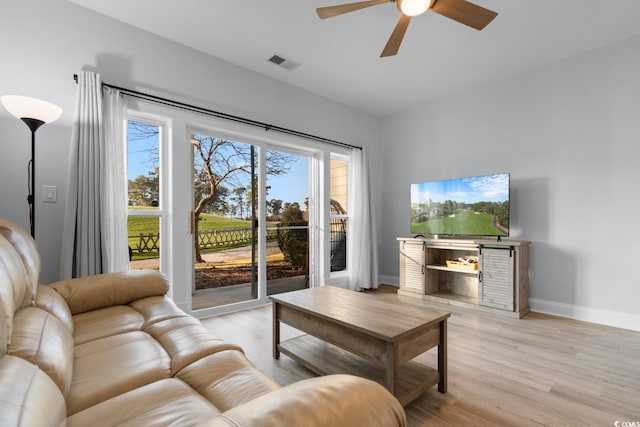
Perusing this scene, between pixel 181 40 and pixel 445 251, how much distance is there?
13.0 ft

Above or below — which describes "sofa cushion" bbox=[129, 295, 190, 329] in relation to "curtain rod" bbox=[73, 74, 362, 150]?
below

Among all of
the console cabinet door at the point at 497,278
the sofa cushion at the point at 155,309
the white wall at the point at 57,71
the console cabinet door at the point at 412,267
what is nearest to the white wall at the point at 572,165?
the console cabinet door at the point at 497,278

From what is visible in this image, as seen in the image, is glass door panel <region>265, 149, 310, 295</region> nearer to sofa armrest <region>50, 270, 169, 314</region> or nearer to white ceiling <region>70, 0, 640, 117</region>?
white ceiling <region>70, 0, 640, 117</region>

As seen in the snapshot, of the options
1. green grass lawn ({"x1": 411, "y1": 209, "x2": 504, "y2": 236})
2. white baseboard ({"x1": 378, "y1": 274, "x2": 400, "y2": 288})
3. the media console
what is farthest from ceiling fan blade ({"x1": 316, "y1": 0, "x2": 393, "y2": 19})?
white baseboard ({"x1": 378, "y1": 274, "x2": 400, "y2": 288})

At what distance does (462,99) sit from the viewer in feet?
13.3

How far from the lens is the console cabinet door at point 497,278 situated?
320 cm

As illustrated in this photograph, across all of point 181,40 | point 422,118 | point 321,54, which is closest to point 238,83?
point 181,40

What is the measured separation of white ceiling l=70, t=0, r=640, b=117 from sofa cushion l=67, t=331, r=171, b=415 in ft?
8.10

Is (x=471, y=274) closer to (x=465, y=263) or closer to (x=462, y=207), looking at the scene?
(x=465, y=263)

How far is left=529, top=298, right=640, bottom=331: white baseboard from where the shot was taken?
2846 mm

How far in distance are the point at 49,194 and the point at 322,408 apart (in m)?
2.77

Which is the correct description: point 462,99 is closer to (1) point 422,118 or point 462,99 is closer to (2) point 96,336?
(1) point 422,118

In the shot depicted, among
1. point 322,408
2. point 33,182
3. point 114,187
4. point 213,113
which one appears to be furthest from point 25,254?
point 213,113

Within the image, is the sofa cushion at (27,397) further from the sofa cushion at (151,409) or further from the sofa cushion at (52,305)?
the sofa cushion at (52,305)
